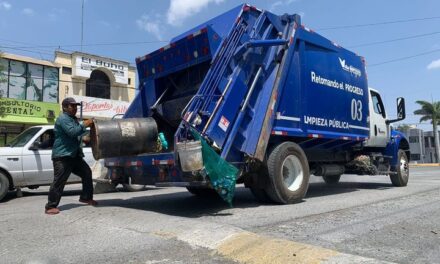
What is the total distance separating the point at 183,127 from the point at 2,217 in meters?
3.02

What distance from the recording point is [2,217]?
21.5 ft

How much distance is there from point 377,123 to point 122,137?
23.8 feet

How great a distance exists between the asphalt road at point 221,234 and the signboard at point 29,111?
17478mm

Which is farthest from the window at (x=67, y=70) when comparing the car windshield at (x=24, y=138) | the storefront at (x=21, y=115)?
the car windshield at (x=24, y=138)

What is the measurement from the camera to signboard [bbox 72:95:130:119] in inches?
1051

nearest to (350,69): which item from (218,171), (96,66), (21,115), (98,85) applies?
(218,171)

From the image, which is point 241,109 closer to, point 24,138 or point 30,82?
point 24,138

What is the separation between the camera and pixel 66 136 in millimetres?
6711

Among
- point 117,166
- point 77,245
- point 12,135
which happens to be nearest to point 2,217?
point 117,166

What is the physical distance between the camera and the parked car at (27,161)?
9.62m

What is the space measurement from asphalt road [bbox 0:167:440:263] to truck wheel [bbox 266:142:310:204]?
0.25 m

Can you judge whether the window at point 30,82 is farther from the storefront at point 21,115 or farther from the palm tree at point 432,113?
the palm tree at point 432,113

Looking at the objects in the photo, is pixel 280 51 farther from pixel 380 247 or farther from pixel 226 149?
pixel 380 247

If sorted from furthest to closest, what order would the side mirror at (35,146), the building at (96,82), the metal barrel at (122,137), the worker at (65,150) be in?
the building at (96,82) → the side mirror at (35,146) → the metal barrel at (122,137) → the worker at (65,150)
